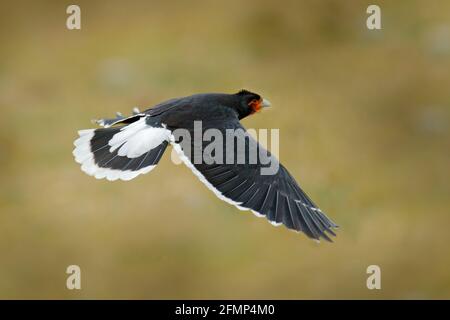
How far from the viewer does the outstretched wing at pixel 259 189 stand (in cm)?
745

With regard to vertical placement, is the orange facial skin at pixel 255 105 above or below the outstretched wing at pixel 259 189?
above

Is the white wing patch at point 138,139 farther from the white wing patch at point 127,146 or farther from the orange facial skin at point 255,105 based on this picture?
the orange facial skin at point 255,105

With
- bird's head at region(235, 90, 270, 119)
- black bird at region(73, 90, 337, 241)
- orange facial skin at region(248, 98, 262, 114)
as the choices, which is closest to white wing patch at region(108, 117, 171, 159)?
black bird at region(73, 90, 337, 241)

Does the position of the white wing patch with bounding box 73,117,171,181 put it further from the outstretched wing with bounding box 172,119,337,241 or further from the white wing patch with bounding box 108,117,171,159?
the outstretched wing with bounding box 172,119,337,241

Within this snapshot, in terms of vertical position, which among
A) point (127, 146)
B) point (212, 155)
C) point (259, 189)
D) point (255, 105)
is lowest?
point (259, 189)

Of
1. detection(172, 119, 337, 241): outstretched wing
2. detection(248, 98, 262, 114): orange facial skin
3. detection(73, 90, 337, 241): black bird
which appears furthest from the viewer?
detection(248, 98, 262, 114): orange facial skin

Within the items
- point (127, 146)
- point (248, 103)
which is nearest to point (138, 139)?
point (127, 146)

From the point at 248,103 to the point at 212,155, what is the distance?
1279 millimetres

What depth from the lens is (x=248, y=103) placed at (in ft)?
29.6

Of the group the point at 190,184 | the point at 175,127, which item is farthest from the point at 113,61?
the point at 175,127

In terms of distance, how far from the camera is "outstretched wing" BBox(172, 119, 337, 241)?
745 cm

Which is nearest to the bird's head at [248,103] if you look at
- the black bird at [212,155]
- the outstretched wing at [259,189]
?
the black bird at [212,155]

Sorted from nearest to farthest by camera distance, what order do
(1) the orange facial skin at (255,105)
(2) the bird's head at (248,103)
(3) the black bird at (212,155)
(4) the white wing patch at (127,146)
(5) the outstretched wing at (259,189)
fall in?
(5) the outstretched wing at (259,189)
(3) the black bird at (212,155)
(4) the white wing patch at (127,146)
(2) the bird's head at (248,103)
(1) the orange facial skin at (255,105)

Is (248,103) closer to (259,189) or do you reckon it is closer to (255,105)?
(255,105)
